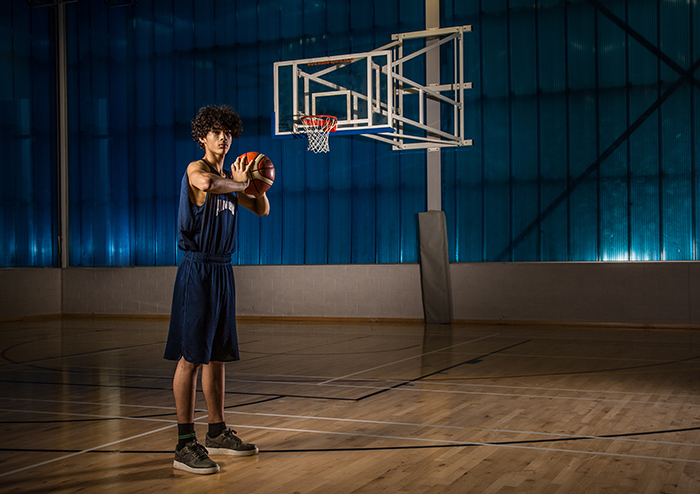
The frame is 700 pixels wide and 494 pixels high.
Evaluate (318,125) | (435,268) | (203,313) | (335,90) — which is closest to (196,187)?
(203,313)

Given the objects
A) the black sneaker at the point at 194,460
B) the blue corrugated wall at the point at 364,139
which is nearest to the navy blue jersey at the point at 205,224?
the black sneaker at the point at 194,460

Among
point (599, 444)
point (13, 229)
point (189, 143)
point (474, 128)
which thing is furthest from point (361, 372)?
point (13, 229)

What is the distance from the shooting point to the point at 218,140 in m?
4.11

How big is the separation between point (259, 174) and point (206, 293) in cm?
73

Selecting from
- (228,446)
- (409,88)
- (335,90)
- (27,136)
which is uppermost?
(335,90)

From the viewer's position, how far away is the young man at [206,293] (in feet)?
12.8

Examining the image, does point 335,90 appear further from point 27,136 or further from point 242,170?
point 242,170

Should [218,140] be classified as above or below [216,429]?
above

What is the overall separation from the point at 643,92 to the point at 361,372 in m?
8.40

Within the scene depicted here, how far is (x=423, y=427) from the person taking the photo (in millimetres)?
4902

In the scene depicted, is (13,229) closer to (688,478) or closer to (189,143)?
(189,143)

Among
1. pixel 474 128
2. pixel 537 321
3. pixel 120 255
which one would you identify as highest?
pixel 474 128

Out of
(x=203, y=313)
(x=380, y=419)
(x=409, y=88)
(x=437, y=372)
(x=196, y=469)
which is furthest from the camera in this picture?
(x=409, y=88)

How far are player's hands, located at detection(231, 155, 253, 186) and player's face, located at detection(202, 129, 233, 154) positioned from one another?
0.12 metres
